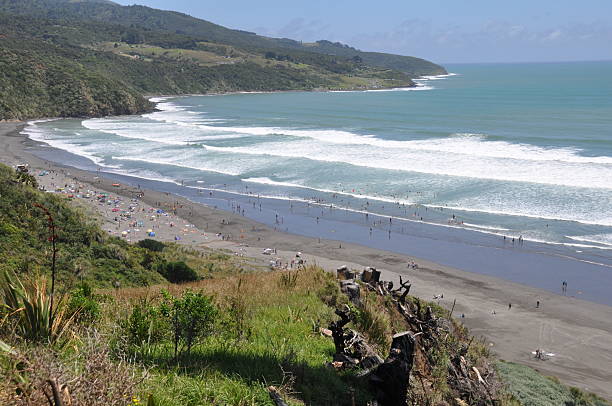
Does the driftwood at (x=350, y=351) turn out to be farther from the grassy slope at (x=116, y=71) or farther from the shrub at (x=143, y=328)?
the grassy slope at (x=116, y=71)

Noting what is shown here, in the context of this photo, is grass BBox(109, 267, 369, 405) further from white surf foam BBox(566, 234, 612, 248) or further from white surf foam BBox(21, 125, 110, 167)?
white surf foam BBox(21, 125, 110, 167)

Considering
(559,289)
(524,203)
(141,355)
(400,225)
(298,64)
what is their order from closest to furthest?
(141,355)
(559,289)
(400,225)
(524,203)
(298,64)

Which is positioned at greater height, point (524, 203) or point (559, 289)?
point (524, 203)

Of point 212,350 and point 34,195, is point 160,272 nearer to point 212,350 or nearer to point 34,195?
point 34,195

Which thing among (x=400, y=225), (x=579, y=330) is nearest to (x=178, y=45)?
(x=400, y=225)

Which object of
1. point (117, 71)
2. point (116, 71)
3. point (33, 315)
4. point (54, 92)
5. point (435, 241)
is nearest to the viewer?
point (33, 315)

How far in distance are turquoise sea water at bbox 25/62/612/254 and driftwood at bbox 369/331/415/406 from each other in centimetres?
2381

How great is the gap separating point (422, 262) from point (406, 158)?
2484cm

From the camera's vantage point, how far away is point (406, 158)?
1984 inches

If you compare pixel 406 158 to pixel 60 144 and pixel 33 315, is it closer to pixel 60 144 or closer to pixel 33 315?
pixel 60 144

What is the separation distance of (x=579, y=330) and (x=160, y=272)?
15790mm

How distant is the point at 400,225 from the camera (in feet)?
105

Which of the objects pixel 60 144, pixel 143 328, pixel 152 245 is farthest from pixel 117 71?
pixel 143 328

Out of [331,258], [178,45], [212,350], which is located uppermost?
[178,45]
